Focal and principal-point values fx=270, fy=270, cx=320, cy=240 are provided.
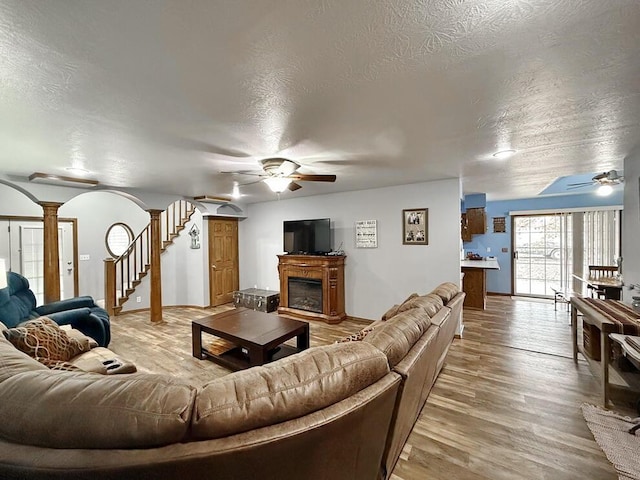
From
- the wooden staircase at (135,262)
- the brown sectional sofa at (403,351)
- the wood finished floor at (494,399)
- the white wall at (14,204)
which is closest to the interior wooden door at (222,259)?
the wooden staircase at (135,262)

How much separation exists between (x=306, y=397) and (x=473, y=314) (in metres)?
5.24

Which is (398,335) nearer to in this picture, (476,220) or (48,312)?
(48,312)

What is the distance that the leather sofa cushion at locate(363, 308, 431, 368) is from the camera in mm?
1406

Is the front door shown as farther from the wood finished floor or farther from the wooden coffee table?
the wooden coffee table

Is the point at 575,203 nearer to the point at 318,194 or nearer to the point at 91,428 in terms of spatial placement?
the point at 318,194

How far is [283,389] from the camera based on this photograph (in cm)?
99

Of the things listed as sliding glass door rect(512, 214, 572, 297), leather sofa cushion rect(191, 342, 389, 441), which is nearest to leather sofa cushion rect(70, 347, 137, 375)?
leather sofa cushion rect(191, 342, 389, 441)

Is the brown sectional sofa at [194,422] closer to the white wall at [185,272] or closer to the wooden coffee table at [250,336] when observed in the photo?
the wooden coffee table at [250,336]

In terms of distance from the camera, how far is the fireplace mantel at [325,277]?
4.86 meters

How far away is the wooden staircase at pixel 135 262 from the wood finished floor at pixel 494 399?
983mm

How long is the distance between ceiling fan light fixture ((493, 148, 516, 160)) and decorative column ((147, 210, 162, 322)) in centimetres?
539

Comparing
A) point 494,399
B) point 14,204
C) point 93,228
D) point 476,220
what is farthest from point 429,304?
point 14,204

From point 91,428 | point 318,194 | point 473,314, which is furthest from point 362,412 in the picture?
point 473,314

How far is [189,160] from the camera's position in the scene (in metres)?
2.88
